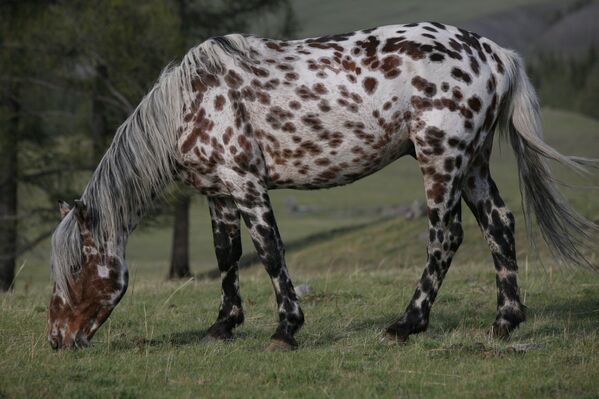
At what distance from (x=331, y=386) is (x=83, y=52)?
1811 centimetres

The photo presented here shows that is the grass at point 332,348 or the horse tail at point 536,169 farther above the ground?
the horse tail at point 536,169

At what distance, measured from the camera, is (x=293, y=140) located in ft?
22.8

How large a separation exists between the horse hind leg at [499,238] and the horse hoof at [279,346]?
1.65m

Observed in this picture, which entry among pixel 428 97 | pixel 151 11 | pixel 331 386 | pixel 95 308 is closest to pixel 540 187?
pixel 428 97

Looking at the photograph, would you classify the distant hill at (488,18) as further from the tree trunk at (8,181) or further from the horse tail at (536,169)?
the horse tail at (536,169)

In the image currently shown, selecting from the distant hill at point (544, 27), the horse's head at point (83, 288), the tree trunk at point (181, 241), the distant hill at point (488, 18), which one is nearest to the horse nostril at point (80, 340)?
the horse's head at point (83, 288)

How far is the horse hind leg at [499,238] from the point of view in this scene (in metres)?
7.05

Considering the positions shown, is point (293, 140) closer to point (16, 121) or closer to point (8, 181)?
point (8, 181)

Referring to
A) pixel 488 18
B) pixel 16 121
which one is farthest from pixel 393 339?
pixel 488 18

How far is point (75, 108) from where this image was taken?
2556cm

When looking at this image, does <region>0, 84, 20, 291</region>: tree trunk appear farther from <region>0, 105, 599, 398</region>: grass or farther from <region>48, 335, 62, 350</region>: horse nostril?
<region>48, 335, 62, 350</region>: horse nostril

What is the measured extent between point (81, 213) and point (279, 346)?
183 centimetres

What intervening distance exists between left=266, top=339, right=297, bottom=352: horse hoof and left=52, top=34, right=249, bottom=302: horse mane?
4.75 feet

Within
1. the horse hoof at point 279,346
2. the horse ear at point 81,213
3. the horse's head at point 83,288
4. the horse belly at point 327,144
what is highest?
the horse belly at point 327,144
